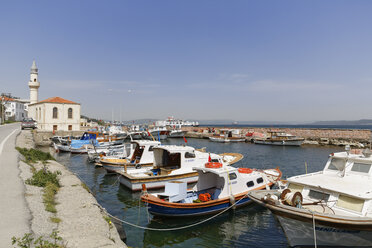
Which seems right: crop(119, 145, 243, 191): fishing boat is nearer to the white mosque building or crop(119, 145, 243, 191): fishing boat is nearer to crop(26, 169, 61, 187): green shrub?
crop(26, 169, 61, 187): green shrub

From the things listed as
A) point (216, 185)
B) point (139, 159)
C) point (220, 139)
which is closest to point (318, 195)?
point (216, 185)

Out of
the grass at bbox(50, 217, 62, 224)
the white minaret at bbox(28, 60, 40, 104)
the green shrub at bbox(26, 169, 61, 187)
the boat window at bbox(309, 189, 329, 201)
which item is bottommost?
the grass at bbox(50, 217, 62, 224)

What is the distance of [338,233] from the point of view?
792 centimetres

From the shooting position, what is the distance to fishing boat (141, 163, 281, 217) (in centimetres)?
1127

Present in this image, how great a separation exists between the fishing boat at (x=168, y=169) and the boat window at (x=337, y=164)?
294 inches

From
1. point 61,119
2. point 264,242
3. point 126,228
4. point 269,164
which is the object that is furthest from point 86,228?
point 61,119

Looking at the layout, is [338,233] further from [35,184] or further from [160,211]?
[35,184]

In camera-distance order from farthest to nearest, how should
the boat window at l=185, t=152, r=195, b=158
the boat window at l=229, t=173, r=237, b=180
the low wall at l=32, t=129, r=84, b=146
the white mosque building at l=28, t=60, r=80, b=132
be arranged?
the white mosque building at l=28, t=60, r=80, b=132 < the low wall at l=32, t=129, r=84, b=146 < the boat window at l=185, t=152, r=195, b=158 < the boat window at l=229, t=173, r=237, b=180

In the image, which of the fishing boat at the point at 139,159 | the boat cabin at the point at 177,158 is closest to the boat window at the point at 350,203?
the boat cabin at the point at 177,158

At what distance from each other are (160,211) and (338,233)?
288 inches

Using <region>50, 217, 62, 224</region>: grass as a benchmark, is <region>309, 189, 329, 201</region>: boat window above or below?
above

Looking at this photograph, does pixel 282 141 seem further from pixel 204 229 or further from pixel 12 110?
pixel 12 110

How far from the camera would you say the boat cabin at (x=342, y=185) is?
8.12 m

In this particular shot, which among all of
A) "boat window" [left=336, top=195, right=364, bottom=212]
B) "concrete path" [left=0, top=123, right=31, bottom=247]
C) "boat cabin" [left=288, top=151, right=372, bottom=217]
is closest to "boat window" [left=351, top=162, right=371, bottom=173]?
"boat cabin" [left=288, top=151, right=372, bottom=217]
